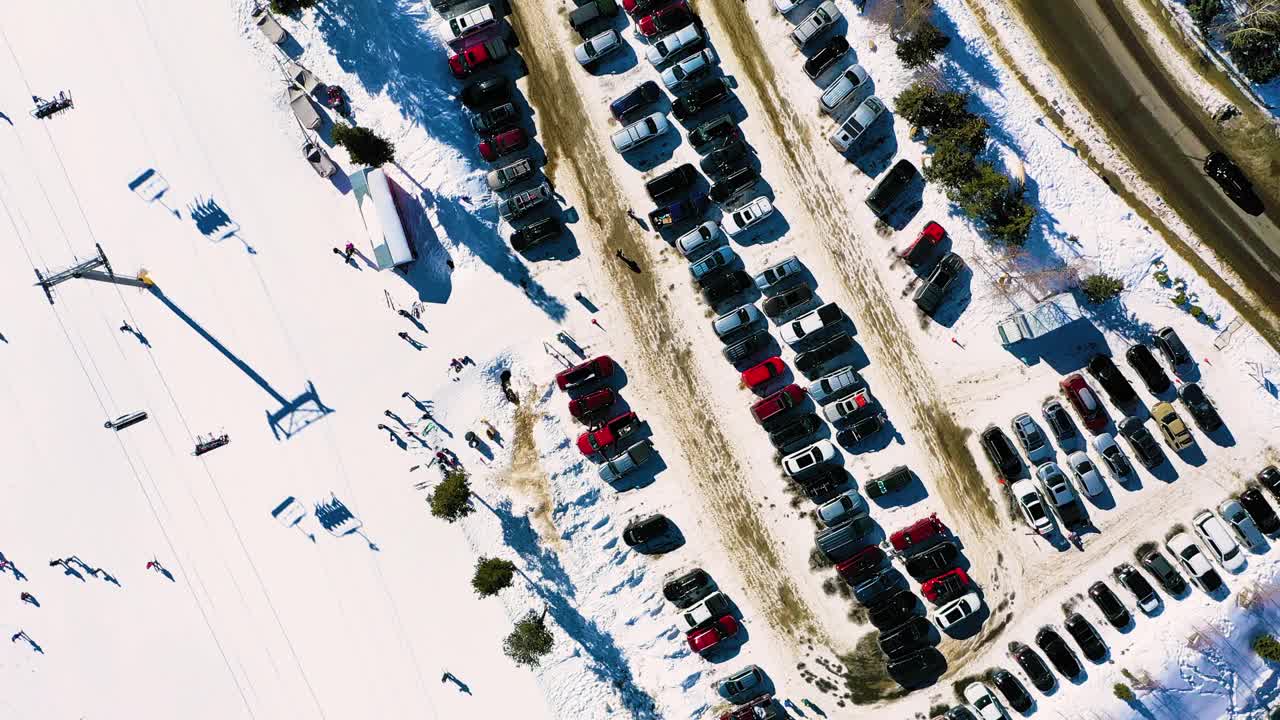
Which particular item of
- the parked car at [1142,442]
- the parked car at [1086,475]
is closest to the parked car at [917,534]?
the parked car at [1086,475]

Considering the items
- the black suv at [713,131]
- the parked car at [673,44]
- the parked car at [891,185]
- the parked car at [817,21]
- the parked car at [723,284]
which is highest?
the parked car at [673,44]

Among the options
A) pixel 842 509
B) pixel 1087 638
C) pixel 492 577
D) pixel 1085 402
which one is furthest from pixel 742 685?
pixel 1085 402

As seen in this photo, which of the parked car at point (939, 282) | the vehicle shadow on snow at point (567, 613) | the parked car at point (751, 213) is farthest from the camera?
the vehicle shadow on snow at point (567, 613)

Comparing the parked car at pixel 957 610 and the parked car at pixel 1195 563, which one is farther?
the parked car at pixel 957 610

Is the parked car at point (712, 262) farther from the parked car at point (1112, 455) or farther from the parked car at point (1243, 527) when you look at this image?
the parked car at point (1243, 527)

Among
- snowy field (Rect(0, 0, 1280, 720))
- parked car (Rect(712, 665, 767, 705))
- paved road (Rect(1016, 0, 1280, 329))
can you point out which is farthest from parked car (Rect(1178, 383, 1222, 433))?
parked car (Rect(712, 665, 767, 705))

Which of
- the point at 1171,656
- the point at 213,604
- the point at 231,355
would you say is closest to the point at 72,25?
the point at 231,355

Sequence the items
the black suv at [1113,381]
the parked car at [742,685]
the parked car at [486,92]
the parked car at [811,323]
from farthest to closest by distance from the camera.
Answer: the parked car at [486,92] → the parked car at [742,685] → the parked car at [811,323] → the black suv at [1113,381]
